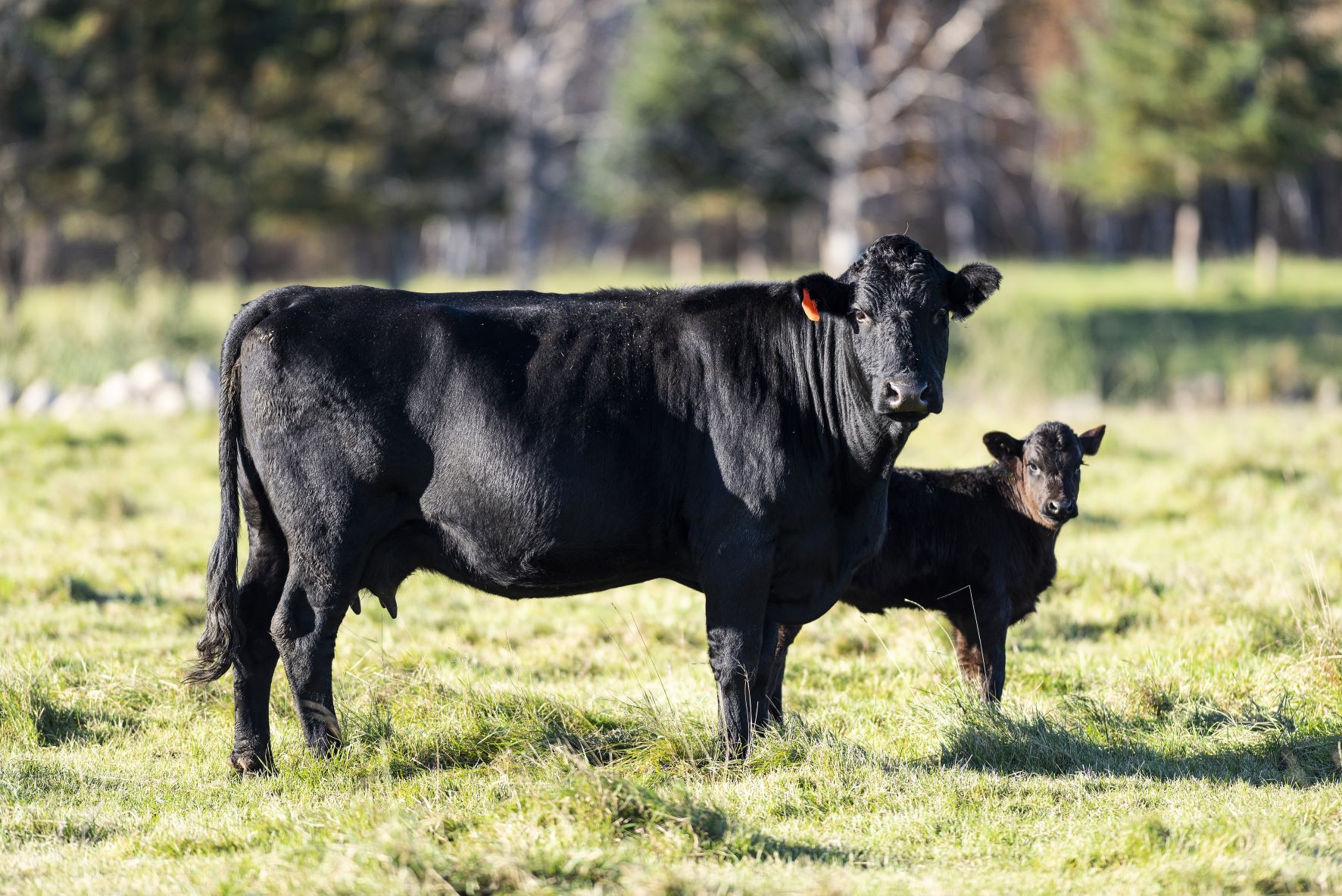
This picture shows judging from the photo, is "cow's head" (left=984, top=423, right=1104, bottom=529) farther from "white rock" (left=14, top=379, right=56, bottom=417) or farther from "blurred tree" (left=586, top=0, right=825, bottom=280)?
"blurred tree" (left=586, top=0, right=825, bottom=280)

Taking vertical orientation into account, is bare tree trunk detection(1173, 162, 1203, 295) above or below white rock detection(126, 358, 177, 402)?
above

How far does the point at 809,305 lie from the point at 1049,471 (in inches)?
79.2

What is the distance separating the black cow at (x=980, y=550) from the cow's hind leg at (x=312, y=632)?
2.27 metres

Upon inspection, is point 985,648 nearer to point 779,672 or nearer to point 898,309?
point 779,672

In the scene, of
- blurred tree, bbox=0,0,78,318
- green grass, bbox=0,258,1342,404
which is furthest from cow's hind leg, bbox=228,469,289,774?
blurred tree, bbox=0,0,78,318

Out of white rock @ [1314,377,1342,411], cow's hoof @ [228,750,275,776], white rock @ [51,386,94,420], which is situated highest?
white rock @ [1314,377,1342,411]

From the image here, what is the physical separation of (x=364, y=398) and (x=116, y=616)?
11.2 feet

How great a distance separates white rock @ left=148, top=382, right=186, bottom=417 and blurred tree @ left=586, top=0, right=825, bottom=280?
20452 millimetres

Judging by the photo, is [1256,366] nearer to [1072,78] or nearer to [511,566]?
[1072,78]

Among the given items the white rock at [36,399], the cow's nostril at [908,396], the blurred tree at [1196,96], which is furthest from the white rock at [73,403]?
the blurred tree at [1196,96]

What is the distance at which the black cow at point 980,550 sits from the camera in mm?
7145

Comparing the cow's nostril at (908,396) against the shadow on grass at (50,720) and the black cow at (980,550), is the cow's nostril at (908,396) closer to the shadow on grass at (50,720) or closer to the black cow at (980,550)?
the black cow at (980,550)

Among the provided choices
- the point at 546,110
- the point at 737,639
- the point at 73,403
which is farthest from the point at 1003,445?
the point at 546,110

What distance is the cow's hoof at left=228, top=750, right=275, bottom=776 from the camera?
19.5 feet
